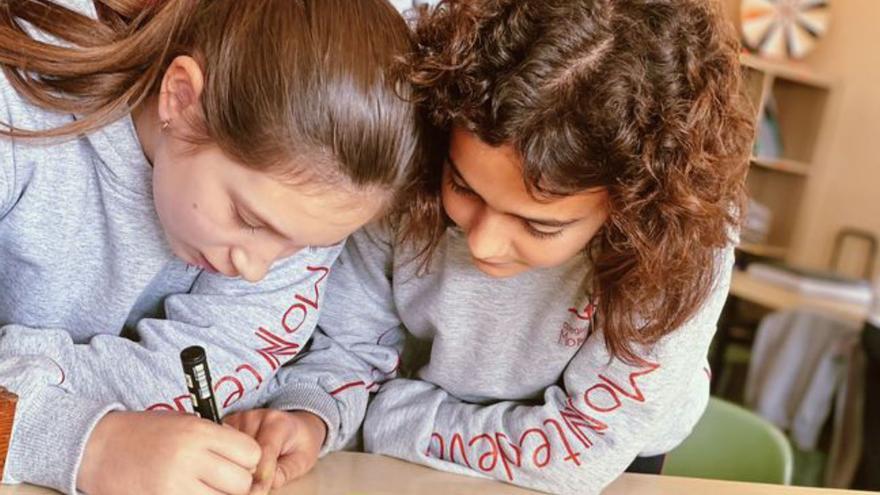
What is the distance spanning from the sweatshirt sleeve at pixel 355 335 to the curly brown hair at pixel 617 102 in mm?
262

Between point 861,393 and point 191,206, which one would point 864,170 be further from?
point 191,206

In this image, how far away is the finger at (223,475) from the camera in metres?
0.74

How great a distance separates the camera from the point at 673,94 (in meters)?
0.74

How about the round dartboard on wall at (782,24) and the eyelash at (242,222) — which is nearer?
the eyelash at (242,222)

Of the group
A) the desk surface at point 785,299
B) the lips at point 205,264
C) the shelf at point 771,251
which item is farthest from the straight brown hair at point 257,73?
the shelf at point 771,251

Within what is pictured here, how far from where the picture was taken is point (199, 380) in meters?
0.72

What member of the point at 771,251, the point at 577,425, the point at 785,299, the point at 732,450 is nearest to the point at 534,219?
the point at 577,425

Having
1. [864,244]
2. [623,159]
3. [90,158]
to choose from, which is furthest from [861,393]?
[90,158]

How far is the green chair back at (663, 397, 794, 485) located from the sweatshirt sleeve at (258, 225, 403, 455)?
519 mm

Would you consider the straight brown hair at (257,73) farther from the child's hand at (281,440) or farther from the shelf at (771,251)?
the shelf at (771,251)

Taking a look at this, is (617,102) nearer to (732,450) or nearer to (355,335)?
(355,335)

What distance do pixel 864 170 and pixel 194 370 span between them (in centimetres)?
368

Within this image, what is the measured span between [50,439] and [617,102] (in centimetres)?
50

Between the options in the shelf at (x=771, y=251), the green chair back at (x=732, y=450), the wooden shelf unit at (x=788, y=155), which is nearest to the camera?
the green chair back at (x=732, y=450)
